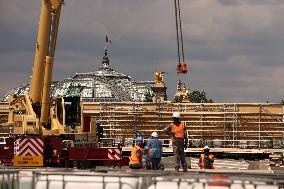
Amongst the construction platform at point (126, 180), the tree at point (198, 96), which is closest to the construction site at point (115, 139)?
the construction platform at point (126, 180)

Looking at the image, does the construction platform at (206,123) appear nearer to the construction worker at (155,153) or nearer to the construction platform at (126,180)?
the construction worker at (155,153)

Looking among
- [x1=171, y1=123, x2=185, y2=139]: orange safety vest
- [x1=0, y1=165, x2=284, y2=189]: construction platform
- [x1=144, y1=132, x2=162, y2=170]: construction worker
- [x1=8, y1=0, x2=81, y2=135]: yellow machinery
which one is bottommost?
[x1=0, y1=165, x2=284, y2=189]: construction platform

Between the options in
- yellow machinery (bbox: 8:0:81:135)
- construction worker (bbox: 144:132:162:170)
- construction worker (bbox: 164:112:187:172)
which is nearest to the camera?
construction worker (bbox: 164:112:187:172)

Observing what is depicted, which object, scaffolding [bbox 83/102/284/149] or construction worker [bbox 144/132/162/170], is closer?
construction worker [bbox 144/132/162/170]

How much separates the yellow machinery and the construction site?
34 millimetres

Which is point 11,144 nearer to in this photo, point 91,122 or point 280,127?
point 91,122

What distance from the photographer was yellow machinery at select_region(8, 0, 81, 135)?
84.4 ft

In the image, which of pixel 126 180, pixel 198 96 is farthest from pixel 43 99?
pixel 198 96

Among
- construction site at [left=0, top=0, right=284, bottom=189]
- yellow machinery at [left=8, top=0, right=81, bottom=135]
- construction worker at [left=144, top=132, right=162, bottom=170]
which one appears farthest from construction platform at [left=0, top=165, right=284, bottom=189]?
yellow machinery at [left=8, top=0, right=81, bottom=135]

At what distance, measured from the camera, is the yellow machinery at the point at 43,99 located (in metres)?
25.7

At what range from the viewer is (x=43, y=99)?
25.8 metres

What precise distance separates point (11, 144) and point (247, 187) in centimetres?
1472

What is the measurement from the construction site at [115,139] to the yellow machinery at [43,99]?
0.03 meters

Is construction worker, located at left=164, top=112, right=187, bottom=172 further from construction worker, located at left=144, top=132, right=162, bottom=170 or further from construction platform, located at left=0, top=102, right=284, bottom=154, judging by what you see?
construction platform, located at left=0, top=102, right=284, bottom=154
